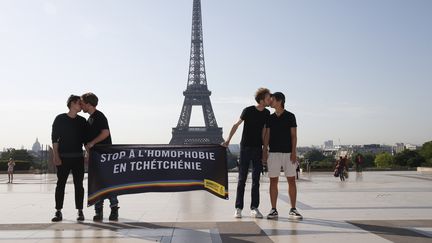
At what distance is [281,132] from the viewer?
6855mm

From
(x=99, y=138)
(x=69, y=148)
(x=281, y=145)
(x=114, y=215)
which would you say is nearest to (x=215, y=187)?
(x=281, y=145)

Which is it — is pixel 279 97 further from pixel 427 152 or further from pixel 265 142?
pixel 427 152

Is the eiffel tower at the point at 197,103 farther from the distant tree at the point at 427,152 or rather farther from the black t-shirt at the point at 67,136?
the black t-shirt at the point at 67,136

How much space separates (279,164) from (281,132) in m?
0.47

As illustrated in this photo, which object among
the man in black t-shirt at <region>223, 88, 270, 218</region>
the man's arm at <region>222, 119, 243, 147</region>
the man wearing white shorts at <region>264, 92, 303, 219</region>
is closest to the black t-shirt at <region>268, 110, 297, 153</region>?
the man wearing white shorts at <region>264, 92, 303, 219</region>

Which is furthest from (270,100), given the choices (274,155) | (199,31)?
(199,31)

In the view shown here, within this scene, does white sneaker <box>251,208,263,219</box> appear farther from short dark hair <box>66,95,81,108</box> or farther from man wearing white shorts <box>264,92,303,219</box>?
short dark hair <box>66,95,81,108</box>

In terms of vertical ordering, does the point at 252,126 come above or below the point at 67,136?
above

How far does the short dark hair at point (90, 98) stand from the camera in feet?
22.4

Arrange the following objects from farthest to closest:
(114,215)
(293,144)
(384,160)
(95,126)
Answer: (384,160) < (293,144) < (95,126) < (114,215)

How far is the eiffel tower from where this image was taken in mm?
79125

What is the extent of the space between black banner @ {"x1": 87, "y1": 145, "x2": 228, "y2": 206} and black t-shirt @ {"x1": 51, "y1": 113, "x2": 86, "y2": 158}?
259 millimetres

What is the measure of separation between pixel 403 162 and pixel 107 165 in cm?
6969

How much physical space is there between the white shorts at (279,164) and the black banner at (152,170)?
2.26ft
